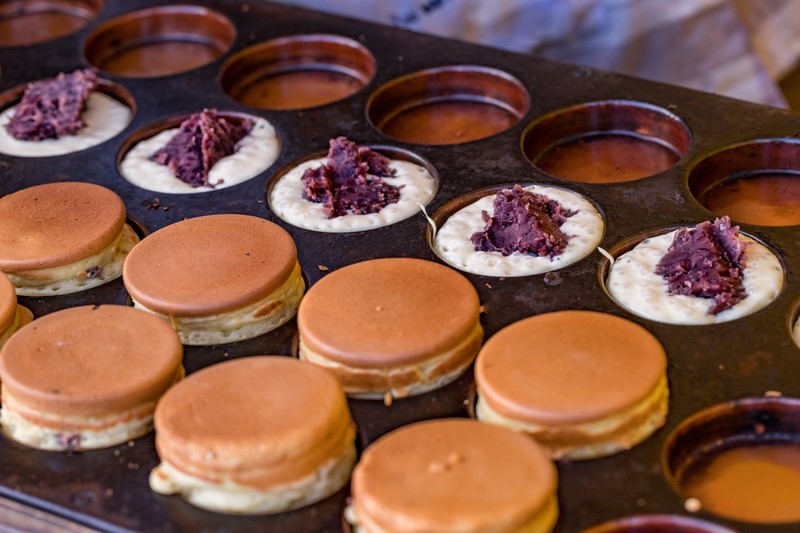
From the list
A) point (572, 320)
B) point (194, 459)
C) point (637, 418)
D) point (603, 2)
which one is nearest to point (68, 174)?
point (194, 459)

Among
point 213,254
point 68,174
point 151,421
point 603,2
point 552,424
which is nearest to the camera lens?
point 552,424

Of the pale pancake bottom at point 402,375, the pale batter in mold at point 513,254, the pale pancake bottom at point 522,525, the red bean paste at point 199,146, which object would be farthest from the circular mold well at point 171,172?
the pale pancake bottom at point 522,525

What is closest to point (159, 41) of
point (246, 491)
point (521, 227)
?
point (521, 227)

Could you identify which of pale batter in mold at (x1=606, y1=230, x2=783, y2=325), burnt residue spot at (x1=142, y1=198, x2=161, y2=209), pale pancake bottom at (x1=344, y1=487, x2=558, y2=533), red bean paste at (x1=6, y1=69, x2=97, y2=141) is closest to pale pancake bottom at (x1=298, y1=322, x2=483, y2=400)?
pale pancake bottom at (x1=344, y1=487, x2=558, y2=533)

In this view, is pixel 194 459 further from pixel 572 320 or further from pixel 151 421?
pixel 572 320

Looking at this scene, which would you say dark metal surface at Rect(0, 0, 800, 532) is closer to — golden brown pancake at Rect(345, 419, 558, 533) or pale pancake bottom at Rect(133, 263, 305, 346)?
pale pancake bottom at Rect(133, 263, 305, 346)

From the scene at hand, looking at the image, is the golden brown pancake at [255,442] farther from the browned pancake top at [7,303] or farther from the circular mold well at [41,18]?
the circular mold well at [41,18]

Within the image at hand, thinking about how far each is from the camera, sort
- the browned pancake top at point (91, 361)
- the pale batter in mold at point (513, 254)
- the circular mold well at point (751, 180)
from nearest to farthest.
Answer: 1. the browned pancake top at point (91, 361)
2. the pale batter in mold at point (513, 254)
3. the circular mold well at point (751, 180)
